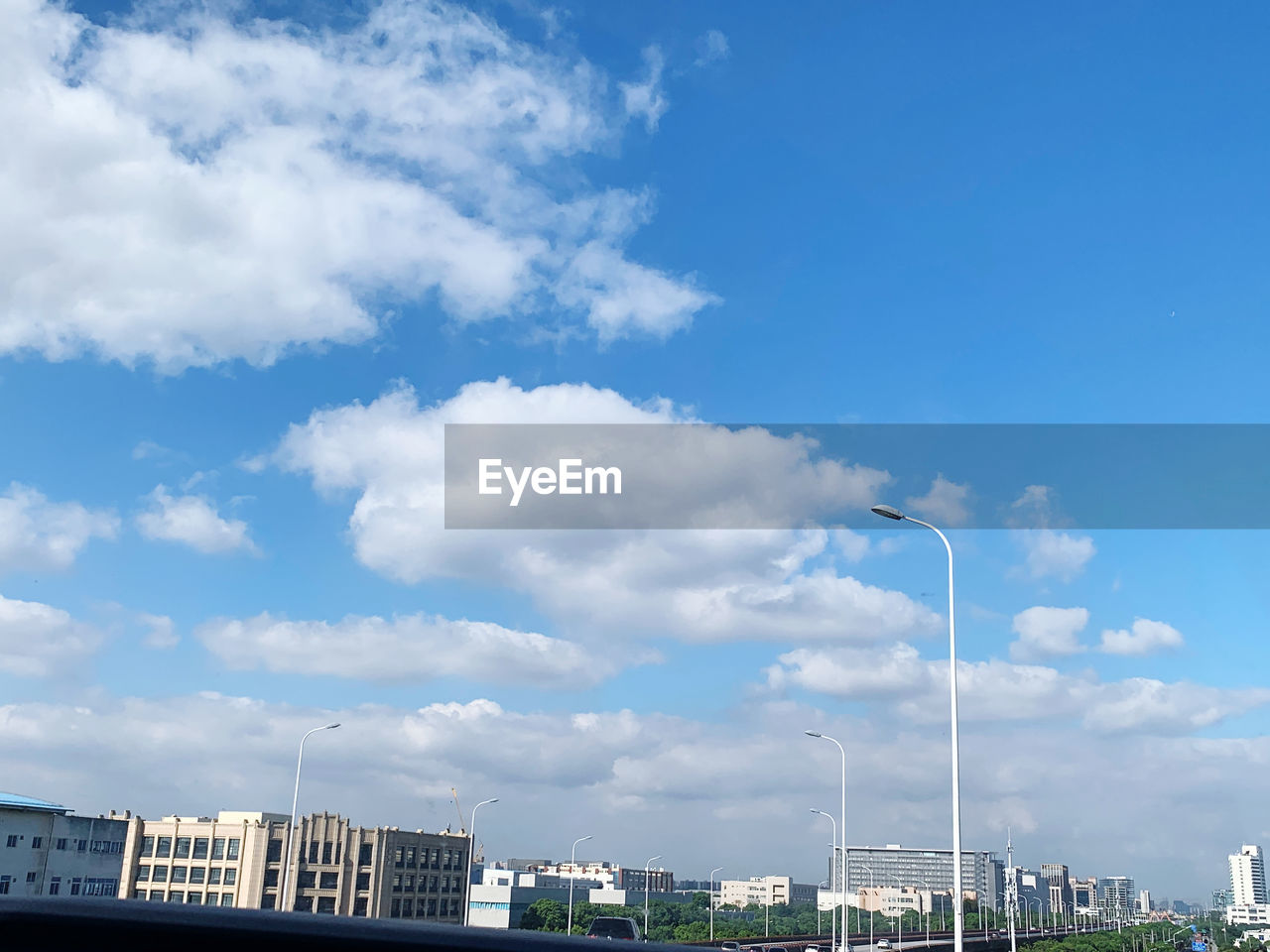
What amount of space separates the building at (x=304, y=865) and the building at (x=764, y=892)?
312 ft

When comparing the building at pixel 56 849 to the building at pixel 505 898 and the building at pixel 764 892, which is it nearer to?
the building at pixel 505 898

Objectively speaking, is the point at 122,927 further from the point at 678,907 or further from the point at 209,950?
the point at 678,907

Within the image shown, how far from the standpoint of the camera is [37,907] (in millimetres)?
1991

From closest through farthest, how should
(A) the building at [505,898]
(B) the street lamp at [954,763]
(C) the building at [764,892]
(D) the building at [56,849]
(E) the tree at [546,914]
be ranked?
(B) the street lamp at [954,763]
(E) the tree at [546,914]
(A) the building at [505,898]
(D) the building at [56,849]
(C) the building at [764,892]

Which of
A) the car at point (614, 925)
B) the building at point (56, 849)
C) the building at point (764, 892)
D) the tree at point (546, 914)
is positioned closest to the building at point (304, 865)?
→ the building at point (56, 849)

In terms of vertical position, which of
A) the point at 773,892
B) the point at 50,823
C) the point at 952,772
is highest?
the point at 952,772

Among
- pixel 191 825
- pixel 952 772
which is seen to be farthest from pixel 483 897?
pixel 952 772

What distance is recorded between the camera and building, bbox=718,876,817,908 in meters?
168

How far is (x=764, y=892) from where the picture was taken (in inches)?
6801

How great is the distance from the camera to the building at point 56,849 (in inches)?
2874

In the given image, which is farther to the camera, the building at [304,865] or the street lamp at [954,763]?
the building at [304,865]

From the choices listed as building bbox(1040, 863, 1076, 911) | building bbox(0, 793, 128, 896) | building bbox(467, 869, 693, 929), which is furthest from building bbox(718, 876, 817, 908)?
building bbox(0, 793, 128, 896)

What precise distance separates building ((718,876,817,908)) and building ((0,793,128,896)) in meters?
105

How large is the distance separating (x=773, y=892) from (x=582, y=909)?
111 metres
